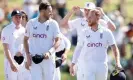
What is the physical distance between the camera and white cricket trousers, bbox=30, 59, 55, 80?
13.0 metres

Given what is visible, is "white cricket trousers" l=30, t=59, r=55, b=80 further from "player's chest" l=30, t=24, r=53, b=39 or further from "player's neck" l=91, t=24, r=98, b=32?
"player's neck" l=91, t=24, r=98, b=32

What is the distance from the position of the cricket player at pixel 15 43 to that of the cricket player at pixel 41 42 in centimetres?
93

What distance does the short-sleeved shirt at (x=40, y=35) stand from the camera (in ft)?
42.7

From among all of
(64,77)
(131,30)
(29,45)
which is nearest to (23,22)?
(29,45)

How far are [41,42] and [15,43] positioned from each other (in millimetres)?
1196

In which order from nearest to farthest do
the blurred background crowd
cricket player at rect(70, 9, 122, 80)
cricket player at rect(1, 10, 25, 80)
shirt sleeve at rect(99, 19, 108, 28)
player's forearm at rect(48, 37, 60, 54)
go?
player's forearm at rect(48, 37, 60, 54) < cricket player at rect(70, 9, 122, 80) < cricket player at rect(1, 10, 25, 80) < shirt sleeve at rect(99, 19, 108, 28) < the blurred background crowd

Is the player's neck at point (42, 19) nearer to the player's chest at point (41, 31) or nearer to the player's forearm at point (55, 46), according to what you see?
the player's chest at point (41, 31)

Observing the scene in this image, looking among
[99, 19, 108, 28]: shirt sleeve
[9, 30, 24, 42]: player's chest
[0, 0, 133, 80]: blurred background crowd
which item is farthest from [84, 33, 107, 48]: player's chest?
[0, 0, 133, 80]: blurred background crowd

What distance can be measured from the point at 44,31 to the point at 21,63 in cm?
139

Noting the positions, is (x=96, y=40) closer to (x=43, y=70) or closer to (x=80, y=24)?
(x=43, y=70)

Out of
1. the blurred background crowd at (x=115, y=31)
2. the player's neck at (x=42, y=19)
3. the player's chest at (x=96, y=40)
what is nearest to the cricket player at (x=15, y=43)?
the player's neck at (x=42, y=19)

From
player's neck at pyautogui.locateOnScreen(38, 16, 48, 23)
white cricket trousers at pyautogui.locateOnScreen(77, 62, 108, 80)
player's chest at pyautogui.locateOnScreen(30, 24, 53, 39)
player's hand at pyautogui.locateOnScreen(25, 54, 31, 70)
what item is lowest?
white cricket trousers at pyautogui.locateOnScreen(77, 62, 108, 80)

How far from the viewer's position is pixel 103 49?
1312 cm

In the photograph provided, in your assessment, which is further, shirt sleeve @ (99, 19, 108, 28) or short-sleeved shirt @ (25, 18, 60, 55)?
shirt sleeve @ (99, 19, 108, 28)
